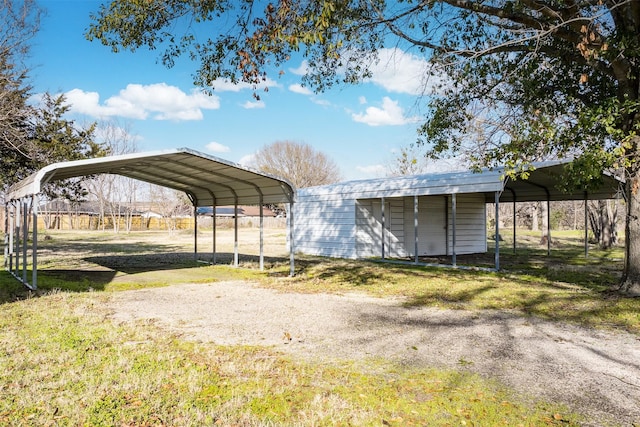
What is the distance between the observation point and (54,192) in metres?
15.1

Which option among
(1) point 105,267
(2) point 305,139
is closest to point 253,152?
(2) point 305,139

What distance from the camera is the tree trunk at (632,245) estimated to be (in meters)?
7.40

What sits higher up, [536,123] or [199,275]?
[536,123]

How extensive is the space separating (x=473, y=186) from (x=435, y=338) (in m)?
6.86

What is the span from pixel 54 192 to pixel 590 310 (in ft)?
51.1

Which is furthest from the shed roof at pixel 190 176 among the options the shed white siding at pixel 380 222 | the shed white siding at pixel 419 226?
the shed white siding at pixel 419 226

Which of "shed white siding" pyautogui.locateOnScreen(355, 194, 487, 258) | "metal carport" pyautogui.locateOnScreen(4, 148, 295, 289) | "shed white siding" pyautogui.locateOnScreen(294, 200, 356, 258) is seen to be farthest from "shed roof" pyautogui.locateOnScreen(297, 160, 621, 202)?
"metal carport" pyautogui.locateOnScreen(4, 148, 295, 289)

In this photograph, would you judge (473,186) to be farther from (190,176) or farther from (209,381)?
(209,381)

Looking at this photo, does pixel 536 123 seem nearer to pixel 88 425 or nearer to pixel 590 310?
pixel 590 310

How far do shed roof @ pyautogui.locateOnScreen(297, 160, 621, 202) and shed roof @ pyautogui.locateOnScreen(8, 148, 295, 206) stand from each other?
4146 millimetres

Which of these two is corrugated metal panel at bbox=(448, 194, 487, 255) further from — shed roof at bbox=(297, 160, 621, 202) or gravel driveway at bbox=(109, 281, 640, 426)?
gravel driveway at bbox=(109, 281, 640, 426)

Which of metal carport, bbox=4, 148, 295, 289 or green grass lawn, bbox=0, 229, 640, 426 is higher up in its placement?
metal carport, bbox=4, 148, 295, 289

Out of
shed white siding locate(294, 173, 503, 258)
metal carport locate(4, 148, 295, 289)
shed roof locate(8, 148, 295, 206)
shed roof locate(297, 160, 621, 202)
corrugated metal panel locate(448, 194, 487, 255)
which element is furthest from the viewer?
corrugated metal panel locate(448, 194, 487, 255)

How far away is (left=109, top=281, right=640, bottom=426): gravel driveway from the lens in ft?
12.1
